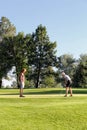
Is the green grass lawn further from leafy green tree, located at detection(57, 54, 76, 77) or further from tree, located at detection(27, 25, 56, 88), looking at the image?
leafy green tree, located at detection(57, 54, 76, 77)

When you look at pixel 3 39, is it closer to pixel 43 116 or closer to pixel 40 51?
pixel 40 51

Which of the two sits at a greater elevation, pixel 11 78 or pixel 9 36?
pixel 9 36

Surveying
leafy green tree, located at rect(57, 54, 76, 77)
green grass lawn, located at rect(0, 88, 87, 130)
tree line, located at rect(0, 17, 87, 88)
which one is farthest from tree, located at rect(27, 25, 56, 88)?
green grass lawn, located at rect(0, 88, 87, 130)

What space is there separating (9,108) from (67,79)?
9.35 metres

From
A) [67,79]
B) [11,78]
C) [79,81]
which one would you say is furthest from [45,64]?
[67,79]

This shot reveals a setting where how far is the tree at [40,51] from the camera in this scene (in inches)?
3305

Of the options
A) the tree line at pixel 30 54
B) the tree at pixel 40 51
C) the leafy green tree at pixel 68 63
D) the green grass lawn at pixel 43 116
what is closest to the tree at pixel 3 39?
the tree line at pixel 30 54

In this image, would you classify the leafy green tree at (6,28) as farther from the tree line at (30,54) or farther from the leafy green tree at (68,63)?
the leafy green tree at (68,63)

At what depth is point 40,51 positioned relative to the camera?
84.9 metres

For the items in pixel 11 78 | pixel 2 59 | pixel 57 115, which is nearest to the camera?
pixel 57 115

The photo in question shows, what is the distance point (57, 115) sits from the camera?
18656mm

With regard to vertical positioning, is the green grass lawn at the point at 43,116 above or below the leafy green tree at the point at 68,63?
below

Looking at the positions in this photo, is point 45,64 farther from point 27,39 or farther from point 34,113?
point 34,113

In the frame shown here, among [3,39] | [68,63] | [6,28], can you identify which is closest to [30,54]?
[3,39]
